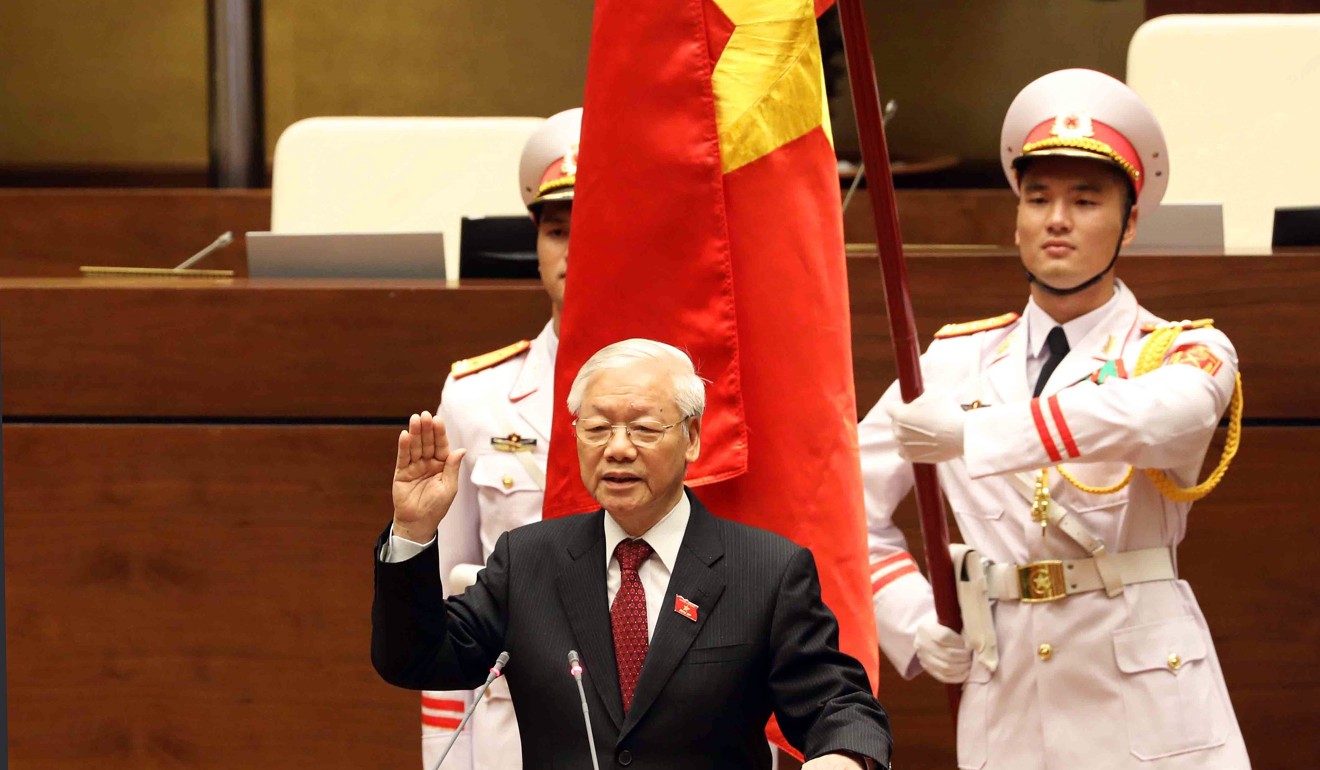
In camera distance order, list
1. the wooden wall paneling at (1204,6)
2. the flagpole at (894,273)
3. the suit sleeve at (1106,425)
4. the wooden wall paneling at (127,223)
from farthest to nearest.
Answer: the wooden wall paneling at (1204,6) → the wooden wall paneling at (127,223) → the suit sleeve at (1106,425) → the flagpole at (894,273)

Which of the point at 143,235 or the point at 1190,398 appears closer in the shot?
the point at 1190,398

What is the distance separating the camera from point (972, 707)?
253 cm

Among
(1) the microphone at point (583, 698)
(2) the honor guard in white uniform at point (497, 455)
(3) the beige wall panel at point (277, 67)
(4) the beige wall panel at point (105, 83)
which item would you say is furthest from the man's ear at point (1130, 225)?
(4) the beige wall panel at point (105, 83)

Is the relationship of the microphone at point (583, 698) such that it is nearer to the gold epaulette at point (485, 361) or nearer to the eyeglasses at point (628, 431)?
the eyeglasses at point (628, 431)

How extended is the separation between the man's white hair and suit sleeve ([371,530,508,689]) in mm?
225

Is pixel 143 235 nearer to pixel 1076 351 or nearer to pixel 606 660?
pixel 1076 351

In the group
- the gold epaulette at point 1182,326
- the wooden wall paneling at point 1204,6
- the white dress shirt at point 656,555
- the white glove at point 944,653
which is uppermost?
the wooden wall paneling at point 1204,6

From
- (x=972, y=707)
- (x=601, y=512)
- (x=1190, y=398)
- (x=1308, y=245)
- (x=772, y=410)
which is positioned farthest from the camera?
(x=1308, y=245)

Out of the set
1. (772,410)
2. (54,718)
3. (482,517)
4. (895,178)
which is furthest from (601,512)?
(895,178)

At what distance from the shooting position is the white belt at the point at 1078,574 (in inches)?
96.3

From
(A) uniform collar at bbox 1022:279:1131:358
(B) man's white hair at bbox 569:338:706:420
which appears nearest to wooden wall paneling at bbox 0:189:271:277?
(A) uniform collar at bbox 1022:279:1131:358

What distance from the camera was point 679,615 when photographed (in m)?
1.66

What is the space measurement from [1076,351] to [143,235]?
3.43 meters

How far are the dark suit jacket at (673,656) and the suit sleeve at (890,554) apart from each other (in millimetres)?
923
